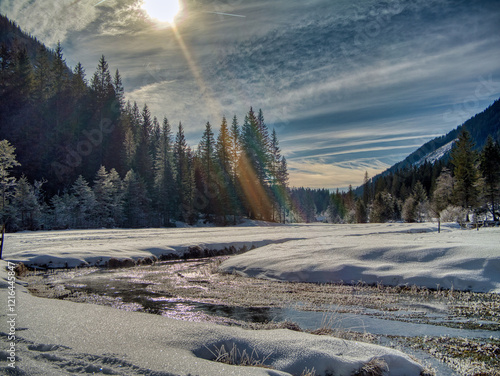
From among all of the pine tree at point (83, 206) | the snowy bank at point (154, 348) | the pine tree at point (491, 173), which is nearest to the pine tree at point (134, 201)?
the pine tree at point (83, 206)

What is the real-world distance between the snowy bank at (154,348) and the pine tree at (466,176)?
4769 cm

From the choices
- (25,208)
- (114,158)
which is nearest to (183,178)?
(114,158)

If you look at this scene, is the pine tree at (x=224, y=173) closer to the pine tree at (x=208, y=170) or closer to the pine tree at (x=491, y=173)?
the pine tree at (x=208, y=170)

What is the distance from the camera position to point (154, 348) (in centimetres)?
400

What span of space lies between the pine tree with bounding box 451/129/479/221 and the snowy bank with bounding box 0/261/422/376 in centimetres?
4769

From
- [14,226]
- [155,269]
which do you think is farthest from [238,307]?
[14,226]

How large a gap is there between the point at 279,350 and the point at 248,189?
5366 cm

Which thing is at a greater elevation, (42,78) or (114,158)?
(42,78)

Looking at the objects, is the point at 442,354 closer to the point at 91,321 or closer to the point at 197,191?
the point at 91,321

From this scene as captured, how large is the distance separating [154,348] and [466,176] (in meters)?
50.8

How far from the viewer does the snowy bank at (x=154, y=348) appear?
3351 mm

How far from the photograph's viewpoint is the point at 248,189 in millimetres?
Answer: 58062

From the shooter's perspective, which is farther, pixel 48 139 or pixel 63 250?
pixel 48 139

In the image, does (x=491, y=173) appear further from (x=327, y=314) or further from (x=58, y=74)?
(x=58, y=74)
